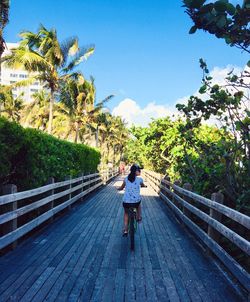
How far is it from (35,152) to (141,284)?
470 cm

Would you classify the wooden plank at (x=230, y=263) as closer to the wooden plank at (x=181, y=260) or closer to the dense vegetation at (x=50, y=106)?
the wooden plank at (x=181, y=260)

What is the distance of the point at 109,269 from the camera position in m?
6.00

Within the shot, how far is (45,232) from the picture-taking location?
9.05 meters

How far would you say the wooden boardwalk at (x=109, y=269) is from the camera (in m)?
4.88

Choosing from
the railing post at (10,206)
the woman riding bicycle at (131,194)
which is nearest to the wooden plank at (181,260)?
the woman riding bicycle at (131,194)

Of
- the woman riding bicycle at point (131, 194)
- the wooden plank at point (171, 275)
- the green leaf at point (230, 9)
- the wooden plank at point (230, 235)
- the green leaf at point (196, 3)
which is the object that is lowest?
the wooden plank at point (171, 275)

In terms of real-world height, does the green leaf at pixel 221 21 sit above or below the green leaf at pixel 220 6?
below

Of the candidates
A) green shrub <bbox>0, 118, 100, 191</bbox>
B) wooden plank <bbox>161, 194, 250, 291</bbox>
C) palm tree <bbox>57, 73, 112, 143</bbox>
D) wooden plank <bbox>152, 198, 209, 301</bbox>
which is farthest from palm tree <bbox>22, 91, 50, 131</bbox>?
wooden plank <bbox>161, 194, 250, 291</bbox>

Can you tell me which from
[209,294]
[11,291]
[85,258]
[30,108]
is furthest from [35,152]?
[30,108]

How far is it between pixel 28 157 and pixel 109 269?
3.56 meters

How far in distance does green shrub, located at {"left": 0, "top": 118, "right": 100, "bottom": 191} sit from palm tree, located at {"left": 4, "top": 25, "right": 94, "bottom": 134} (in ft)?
57.7

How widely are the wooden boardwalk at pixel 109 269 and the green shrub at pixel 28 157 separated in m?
1.38

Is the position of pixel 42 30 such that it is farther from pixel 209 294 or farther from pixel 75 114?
pixel 209 294

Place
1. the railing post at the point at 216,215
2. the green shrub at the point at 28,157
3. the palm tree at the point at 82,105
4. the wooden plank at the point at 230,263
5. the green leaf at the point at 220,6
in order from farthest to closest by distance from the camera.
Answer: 1. the palm tree at the point at 82,105
2. the green shrub at the point at 28,157
3. the railing post at the point at 216,215
4. the wooden plank at the point at 230,263
5. the green leaf at the point at 220,6
